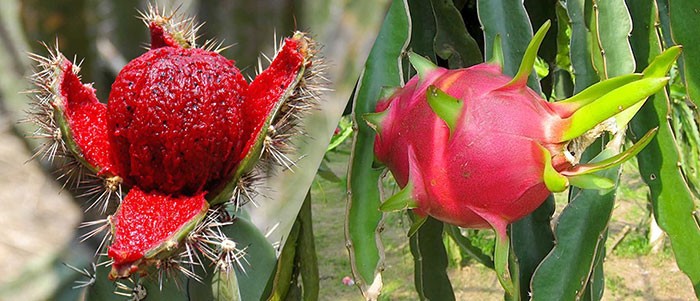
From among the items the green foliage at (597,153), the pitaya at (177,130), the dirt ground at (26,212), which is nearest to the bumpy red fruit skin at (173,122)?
the pitaya at (177,130)

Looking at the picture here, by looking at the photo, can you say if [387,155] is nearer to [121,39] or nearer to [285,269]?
[285,269]

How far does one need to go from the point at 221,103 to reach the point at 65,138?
0.09 metres

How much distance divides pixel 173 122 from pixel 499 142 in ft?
0.61

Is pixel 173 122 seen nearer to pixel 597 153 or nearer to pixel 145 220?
pixel 145 220

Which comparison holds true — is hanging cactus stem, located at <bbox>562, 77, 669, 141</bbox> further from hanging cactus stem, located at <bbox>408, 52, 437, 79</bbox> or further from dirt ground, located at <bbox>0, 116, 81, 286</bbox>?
dirt ground, located at <bbox>0, 116, 81, 286</bbox>

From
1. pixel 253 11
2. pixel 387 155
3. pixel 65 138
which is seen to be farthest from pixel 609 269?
pixel 65 138

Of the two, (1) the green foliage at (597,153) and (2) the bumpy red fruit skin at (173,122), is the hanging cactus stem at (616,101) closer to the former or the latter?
(1) the green foliage at (597,153)

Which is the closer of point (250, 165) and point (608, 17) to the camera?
point (250, 165)

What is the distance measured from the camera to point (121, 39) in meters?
0.80

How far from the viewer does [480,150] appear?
393mm

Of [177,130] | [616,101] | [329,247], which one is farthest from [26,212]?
[329,247]

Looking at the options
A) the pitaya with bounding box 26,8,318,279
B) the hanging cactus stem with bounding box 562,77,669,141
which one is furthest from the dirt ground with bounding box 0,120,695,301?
the hanging cactus stem with bounding box 562,77,669,141

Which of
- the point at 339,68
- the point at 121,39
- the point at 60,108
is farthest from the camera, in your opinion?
the point at 121,39

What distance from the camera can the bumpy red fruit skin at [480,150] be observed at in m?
0.39
